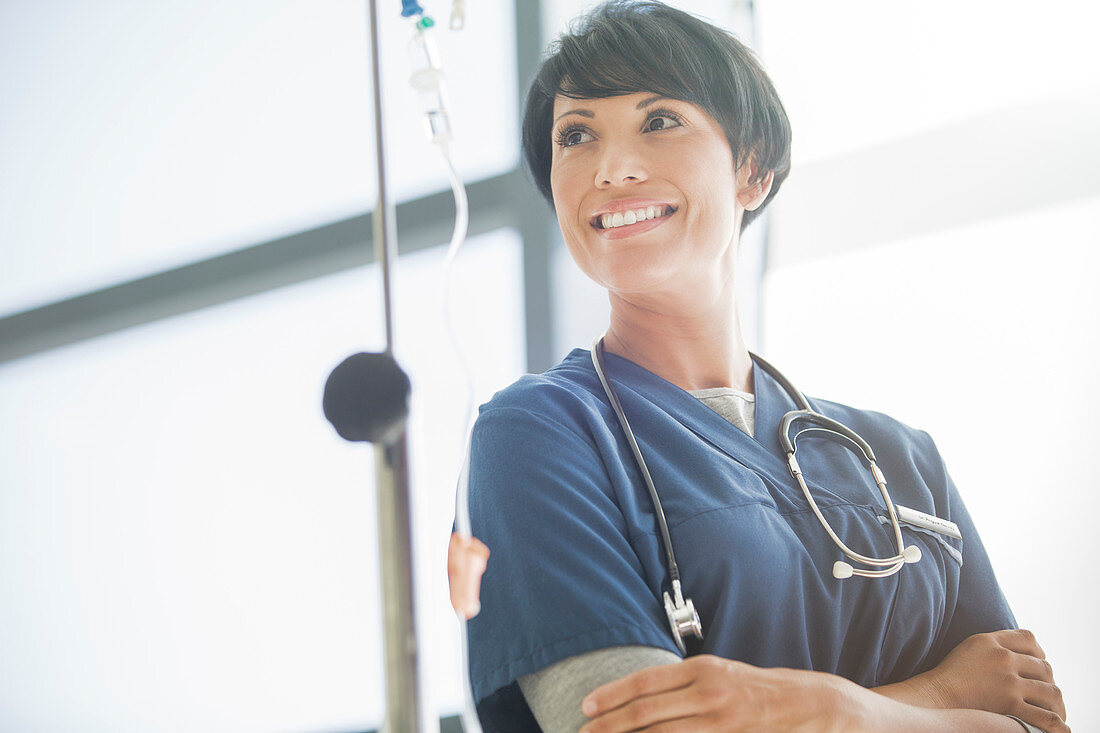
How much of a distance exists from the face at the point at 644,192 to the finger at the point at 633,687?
559mm

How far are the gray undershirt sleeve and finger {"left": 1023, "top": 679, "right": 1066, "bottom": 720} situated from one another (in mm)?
502

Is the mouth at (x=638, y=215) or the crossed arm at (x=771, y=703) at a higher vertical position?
the mouth at (x=638, y=215)

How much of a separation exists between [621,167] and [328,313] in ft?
3.25

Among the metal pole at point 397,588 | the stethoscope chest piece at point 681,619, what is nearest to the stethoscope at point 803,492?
the stethoscope chest piece at point 681,619

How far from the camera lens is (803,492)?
1.07 metres

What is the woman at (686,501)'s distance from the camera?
0.82 metres

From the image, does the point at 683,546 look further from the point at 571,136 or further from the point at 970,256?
the point at 970,256

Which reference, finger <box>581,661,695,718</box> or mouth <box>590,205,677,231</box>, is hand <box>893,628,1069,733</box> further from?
mouth <box>590,205,677,231</box>

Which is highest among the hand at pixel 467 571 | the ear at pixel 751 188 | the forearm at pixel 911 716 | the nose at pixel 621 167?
the nose at pixel 621 167

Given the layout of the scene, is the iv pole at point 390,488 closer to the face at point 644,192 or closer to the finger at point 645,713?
the finger at point 645,713

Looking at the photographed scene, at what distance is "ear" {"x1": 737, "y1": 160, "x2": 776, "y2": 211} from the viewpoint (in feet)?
4.29

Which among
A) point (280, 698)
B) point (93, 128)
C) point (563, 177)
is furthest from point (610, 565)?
point (93, 128)

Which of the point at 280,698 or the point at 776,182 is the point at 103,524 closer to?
the point at 280,698

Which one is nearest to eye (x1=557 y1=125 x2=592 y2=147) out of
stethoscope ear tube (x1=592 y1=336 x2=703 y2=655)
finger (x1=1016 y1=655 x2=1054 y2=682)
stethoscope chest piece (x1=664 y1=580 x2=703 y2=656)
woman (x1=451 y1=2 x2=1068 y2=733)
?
woman (x1=451 y1=2 x2=1068 y2=733)
